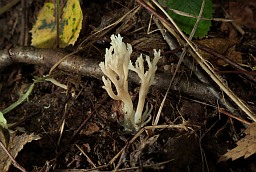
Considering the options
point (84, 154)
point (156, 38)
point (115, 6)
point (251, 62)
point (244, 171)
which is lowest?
point (244, 171)

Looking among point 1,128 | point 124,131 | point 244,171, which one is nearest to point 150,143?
point 124,131

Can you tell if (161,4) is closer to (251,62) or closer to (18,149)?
(251,62)

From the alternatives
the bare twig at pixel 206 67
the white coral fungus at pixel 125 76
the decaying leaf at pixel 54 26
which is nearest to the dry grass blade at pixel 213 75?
the bare twig at pixel 206 67

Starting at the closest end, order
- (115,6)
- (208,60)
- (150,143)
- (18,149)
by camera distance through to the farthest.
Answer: (150,143), (18,149), (208,60), (115,6)

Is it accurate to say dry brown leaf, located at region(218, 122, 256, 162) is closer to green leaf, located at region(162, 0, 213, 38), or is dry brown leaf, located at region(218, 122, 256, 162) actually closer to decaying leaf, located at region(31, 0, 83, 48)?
green leaf, located at region(162, 0, 213, 38)

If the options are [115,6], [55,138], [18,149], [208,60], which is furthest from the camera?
[115,6]

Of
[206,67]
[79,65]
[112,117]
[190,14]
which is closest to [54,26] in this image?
[79,65]
